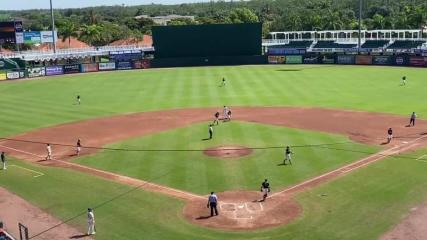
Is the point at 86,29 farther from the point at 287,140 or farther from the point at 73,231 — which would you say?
the point at 73,231

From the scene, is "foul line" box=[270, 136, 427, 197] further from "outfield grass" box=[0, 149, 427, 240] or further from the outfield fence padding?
the outfield fence padding

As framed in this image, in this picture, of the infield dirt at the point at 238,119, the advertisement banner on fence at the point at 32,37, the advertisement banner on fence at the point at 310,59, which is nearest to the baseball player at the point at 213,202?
the infield dirt at the point at 238,119

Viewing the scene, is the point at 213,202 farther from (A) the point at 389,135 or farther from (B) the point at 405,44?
(B) the point at 405,44

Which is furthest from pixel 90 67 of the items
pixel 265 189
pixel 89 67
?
pixel 265 189

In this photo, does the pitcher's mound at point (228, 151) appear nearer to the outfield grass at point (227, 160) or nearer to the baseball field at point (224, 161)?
the baseball field at point (224, 161)

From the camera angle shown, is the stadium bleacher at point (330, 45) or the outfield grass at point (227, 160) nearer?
the outfield grass at point (227, 160)

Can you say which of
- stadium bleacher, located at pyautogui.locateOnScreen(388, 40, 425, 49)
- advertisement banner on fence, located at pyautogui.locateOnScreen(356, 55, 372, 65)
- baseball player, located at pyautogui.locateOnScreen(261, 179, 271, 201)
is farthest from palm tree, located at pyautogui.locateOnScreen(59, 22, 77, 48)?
baseball player, located at pyautogui.locateOnScreen(261, 179, 271, 201)

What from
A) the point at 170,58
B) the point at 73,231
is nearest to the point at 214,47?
the point at 170,58
